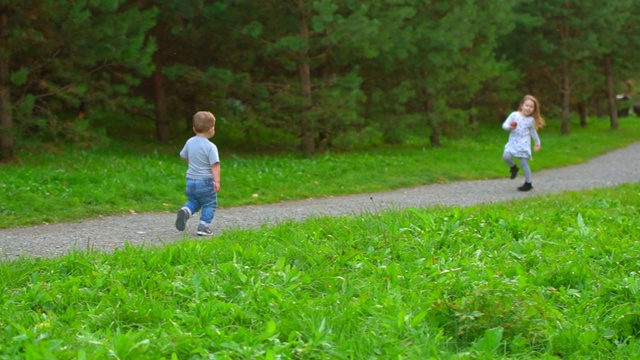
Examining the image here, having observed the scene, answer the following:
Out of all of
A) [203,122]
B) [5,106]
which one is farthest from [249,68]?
[203,122]

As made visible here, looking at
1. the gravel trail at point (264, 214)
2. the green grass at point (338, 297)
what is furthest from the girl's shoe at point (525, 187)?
the green grass at point (338, 297)

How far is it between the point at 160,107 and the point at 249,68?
8.34 ft

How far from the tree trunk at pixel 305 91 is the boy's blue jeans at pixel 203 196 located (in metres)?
8.36

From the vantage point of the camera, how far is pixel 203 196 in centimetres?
834

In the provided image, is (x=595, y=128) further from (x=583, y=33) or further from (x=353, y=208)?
(x=353, y=208)

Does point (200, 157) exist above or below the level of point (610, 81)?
below

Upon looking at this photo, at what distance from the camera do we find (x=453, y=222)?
755 cm

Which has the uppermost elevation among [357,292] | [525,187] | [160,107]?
[160,107]

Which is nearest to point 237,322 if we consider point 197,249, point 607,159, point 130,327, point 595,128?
point 130,327

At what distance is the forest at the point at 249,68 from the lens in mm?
13898

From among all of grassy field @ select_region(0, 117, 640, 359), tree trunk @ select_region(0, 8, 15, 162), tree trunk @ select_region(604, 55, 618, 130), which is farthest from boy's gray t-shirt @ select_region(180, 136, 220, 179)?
tree trunk @ select_region(604, 55, 618, 130)

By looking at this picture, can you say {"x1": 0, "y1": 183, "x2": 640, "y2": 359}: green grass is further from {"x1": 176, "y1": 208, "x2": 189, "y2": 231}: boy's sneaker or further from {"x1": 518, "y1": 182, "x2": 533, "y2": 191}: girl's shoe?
{"x1": 518, "y1": 182, "x2": 533, "y2": 191}: girl's shoe

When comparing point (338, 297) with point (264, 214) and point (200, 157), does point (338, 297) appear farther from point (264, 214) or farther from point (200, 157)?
point (264, 214)

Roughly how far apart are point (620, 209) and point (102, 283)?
6.20 metres
